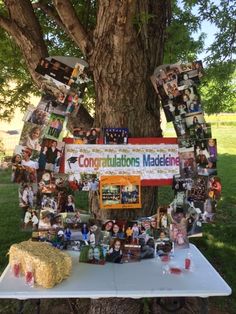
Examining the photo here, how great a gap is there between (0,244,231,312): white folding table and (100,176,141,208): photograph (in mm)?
443

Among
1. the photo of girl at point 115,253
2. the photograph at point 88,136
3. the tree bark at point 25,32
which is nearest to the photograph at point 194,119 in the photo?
the photograph at point 88,136

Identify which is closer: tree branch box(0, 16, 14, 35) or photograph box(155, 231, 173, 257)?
photograph box(155, 231, 173, 257)

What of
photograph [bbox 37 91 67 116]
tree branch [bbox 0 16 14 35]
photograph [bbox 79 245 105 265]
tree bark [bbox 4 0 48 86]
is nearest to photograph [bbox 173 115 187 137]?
photograph [bbox 37 91 67 116]

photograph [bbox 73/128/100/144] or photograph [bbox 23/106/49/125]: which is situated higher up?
photograph [bbox 23/106/49/125]

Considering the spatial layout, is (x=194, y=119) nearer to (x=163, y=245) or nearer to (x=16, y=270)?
(x=163, y=245)

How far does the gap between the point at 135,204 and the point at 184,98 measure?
90 centimetres

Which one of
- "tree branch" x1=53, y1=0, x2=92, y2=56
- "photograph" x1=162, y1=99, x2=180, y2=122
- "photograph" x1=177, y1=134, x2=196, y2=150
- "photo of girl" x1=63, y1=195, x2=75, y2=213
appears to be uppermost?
"tree branch" x1=53, y1=0, x2=92, y2=56

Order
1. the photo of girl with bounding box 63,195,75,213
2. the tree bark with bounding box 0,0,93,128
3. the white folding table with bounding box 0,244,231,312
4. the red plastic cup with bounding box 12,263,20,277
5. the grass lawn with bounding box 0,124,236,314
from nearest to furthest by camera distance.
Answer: the white folding table with bounding box 0,244,231,312, the red plastic cup with bounding box 12,263,20,277, the photo of girl with bounding box 63,195,75,213, the tree bark with bounding box 0,0,93,128, the grass lawn with bounding box 0,124,236,314

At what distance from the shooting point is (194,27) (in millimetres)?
5461

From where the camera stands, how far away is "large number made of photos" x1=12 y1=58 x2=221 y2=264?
10.6 ft

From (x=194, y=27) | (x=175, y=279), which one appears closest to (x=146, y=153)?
(x=175, y=279)

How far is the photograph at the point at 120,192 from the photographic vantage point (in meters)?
3.25

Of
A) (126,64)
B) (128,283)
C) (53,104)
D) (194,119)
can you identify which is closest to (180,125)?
(194,119)

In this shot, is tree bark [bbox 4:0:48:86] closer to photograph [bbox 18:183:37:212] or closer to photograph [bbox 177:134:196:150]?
photograph [bbox 18:183:37:212]
